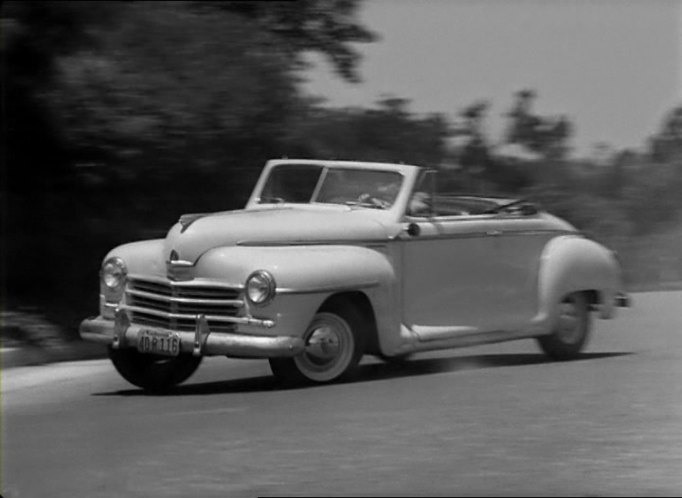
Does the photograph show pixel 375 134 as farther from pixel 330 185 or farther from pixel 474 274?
pixel 474 274

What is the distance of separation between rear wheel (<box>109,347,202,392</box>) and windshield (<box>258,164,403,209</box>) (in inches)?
29.7

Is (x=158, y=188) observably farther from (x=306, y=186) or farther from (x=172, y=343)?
(x=172, y=343)

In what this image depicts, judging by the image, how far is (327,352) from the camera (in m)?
6.88

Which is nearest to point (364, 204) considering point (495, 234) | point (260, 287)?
point (260, 287)

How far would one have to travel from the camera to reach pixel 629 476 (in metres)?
5.08

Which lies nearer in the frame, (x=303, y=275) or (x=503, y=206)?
(x=503, y=206)

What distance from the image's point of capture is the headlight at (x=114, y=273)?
563cm

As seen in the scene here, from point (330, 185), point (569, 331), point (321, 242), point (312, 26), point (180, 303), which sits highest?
point (312, 26)

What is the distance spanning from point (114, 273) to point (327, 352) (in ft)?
4.11

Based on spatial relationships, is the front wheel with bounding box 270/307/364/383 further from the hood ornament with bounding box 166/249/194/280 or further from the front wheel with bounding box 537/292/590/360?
the front wheel with bounding box 537/292/590/360

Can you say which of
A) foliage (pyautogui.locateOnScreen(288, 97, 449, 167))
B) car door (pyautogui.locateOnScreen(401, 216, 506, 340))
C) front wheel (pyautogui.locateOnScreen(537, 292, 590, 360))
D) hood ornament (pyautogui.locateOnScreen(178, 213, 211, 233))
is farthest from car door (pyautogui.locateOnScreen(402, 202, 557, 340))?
hood ornament (pyautogui.locateOnScreen(178, 213, 211, 233))

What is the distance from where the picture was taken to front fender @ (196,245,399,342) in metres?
6.85

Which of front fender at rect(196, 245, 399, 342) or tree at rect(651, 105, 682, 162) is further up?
tree at rect(651, 105, 682, 162)

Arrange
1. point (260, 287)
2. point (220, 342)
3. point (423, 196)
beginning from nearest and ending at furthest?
point (423, 196) < point (220, 342) < point (260, 287)
